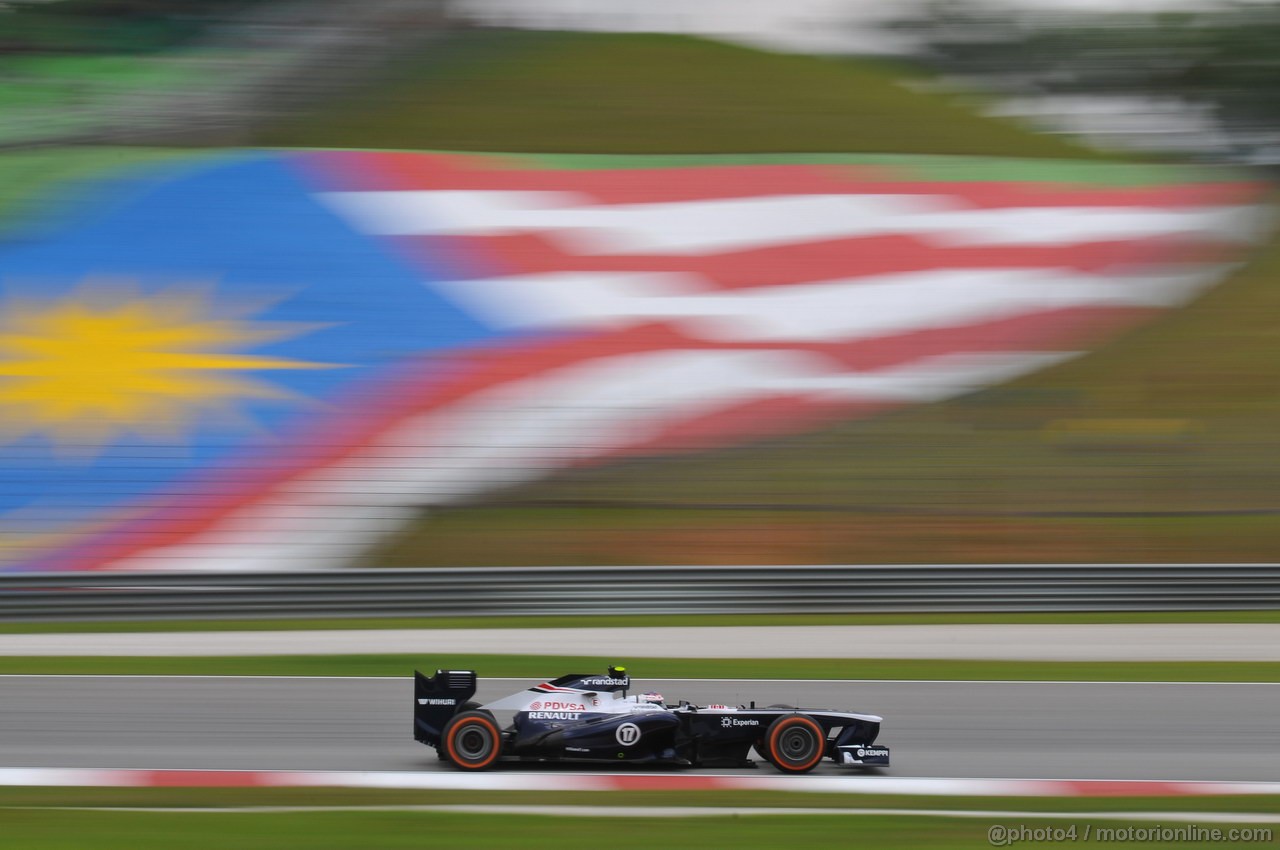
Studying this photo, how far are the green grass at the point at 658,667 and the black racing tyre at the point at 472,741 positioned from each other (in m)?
3.24

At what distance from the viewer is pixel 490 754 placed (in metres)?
6.26

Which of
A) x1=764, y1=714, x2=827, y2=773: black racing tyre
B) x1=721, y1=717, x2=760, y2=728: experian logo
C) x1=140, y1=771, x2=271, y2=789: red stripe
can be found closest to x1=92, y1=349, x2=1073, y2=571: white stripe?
x1=140, y1=771, x2=271, y2=789: red stripe

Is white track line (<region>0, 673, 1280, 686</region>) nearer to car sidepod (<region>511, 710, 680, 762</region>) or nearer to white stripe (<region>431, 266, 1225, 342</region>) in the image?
car sidepod (<region>511, 710, 680, 762</region>)

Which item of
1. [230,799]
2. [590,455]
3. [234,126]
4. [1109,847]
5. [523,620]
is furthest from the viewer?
[234,126]

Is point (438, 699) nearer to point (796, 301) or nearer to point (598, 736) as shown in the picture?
point (598, 736)

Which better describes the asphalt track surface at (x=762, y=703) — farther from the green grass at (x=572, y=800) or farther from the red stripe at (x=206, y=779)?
the green grass at (x=572, y=800)

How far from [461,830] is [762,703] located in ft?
11.8

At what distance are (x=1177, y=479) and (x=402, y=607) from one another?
9.29m

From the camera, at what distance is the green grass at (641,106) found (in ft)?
65.7

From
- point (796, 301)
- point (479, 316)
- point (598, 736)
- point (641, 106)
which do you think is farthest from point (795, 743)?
point (641, 106)

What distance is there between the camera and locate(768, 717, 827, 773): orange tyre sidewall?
621 cm

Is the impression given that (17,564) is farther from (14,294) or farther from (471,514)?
(471,514)

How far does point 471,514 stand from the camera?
15180 millimetres

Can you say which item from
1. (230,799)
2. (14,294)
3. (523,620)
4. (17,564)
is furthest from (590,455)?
(230,799)
